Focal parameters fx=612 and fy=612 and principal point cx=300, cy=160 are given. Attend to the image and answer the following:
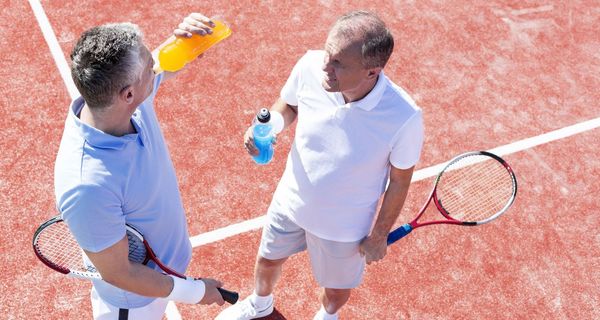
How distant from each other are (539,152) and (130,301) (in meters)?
4.68

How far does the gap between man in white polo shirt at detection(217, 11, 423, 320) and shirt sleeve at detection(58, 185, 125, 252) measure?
1.33 meters

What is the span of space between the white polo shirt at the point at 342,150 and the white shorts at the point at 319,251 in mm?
121

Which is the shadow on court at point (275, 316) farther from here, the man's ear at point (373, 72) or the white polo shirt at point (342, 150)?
the man's ear at point (373, 72)

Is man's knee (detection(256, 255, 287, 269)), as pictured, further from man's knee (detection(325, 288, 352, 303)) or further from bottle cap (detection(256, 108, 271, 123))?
bottle cap (detection(256, 108, 271, 123))

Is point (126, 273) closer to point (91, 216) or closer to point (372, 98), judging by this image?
point (91, 216)

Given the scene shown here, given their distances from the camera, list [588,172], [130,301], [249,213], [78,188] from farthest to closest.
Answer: [588,172] → [249,213] → [130,301] → [78,188]

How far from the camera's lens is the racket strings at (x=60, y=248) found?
407 cm

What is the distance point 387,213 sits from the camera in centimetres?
393

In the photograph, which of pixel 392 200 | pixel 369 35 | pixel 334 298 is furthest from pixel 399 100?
pixel 334 298

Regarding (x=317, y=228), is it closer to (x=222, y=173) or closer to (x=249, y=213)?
(x=249, y=213)

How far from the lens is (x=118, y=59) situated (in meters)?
2.82

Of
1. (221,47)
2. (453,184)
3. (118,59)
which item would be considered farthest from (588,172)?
(118,59)

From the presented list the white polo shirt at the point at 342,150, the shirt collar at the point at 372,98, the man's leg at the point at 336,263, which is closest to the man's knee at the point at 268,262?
the man's leg at the point at 336,263

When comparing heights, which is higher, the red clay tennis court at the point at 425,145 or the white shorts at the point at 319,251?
the white shorts at the point at 319,251
